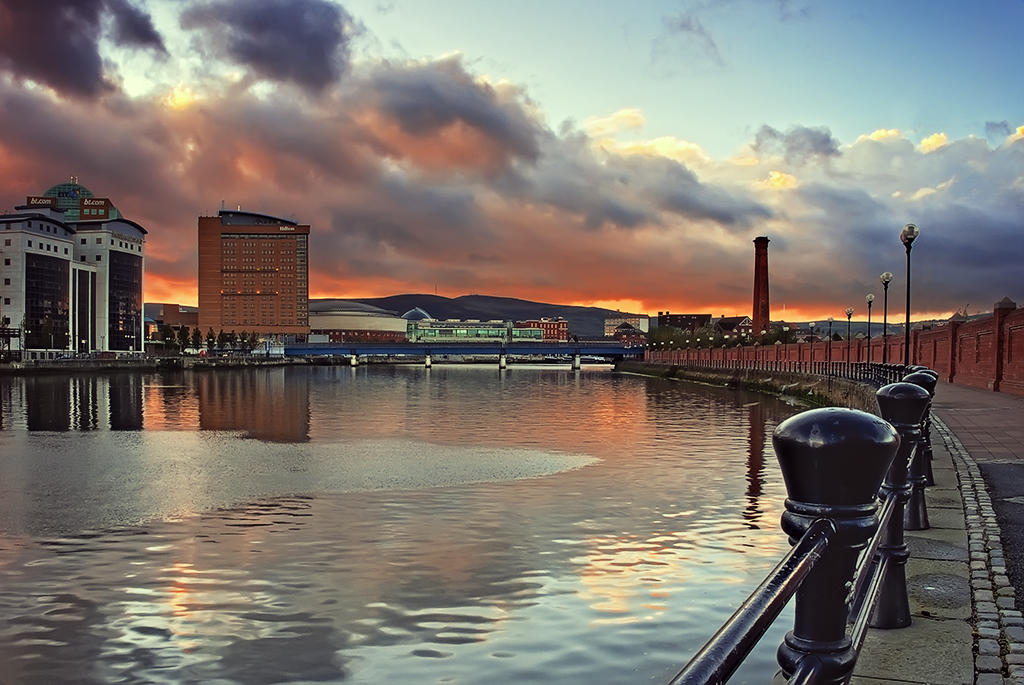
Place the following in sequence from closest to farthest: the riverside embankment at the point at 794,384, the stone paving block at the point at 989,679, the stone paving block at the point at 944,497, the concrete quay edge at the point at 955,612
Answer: the stone paving block at the point at 989,679, the concrete quay edge at the point at 955,612, the stone paving block at the point at 944,497, the riverside embankment at the point at 794,384

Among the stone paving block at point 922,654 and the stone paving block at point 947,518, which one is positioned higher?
the stone paving block at point 922,654

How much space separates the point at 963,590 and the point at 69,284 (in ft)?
578

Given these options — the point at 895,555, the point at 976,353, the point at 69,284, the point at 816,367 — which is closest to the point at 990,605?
the point at 895,555

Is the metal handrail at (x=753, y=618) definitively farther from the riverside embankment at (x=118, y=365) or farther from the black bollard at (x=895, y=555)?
the riverside embankment at (x=118, y=365)

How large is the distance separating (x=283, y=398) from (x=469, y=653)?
5931cm

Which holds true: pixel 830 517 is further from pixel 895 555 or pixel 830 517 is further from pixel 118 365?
pixel 118 365

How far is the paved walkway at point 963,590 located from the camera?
519 cm

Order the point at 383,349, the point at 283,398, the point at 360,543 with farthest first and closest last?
the point at 383,349 < the point at 283,398 < the point at 360,543

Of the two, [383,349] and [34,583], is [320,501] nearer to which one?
[34,583]

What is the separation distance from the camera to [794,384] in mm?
66438

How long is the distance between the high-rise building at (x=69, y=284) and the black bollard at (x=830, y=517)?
15384cm

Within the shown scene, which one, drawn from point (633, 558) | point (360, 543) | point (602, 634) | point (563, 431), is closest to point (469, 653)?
point (602, 634)

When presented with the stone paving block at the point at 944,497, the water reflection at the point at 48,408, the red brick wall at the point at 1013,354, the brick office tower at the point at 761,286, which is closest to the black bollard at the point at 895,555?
the stone paving block at the point at 944,497

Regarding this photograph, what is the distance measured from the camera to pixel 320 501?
1955 centimetres
